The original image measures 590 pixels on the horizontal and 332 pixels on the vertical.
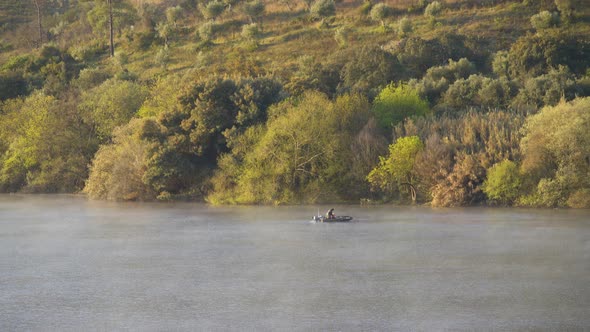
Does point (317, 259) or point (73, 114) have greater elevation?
point (73, 114)

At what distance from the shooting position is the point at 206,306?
88.9 feet

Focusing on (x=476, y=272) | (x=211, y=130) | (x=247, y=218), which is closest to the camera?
(x=476, y=272)

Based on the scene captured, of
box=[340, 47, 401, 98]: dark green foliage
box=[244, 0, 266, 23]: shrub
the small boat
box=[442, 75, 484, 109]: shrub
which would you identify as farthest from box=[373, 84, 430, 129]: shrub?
box=[244, 0, 266, 23]: shrub

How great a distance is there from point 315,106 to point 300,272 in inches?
1120

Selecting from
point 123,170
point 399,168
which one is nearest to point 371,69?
point 399,168

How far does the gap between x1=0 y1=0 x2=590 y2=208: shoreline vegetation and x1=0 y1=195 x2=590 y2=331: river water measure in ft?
15.7

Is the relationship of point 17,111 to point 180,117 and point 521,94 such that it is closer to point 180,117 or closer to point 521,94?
point 180,117

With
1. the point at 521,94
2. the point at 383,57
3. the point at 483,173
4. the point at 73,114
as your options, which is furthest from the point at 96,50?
the point at 483,173

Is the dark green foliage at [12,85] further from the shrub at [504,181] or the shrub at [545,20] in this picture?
the shrub at [504,181]

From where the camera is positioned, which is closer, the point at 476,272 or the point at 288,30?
the point at 476,272

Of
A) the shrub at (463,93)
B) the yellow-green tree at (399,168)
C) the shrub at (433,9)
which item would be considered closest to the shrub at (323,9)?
the shrub at (433,9)

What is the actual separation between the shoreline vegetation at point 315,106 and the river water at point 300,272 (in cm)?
478

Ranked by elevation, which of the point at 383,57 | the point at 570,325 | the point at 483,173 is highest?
the point at 383,57

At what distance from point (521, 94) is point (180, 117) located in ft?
83.9
